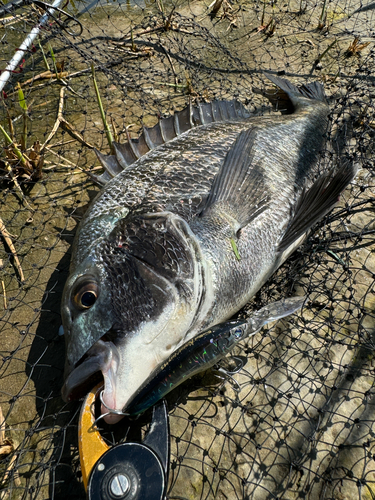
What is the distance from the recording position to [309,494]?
200 cm

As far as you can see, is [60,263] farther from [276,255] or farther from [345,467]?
[345,467]

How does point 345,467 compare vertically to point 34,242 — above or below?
below

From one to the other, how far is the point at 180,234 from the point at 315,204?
1.23m

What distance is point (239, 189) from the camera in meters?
2.55

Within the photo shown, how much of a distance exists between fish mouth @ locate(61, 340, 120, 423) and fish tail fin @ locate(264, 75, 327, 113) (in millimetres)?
3338

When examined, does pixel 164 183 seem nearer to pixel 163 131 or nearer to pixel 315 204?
pixel 163 131

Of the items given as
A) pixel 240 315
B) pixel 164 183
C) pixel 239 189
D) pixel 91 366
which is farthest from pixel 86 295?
pixel 239 189

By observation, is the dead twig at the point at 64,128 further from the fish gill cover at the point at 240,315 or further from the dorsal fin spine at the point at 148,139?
the dorsal fin spine at the point at 148,139

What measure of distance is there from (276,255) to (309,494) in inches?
60.1

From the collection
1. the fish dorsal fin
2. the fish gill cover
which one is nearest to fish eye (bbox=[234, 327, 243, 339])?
the fish gill cover

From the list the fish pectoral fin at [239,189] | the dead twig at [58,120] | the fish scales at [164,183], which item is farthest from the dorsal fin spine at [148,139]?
the dead twig at [58,120]

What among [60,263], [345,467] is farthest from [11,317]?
[345,467]

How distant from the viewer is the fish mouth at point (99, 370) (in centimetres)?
173

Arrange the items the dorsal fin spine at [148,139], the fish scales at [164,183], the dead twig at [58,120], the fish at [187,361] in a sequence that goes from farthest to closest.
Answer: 1. the dead twig at [58,120]
2. the dorsal fin spine at [148,139]
3. the fish scales at [164,183]
4. the fish at [187,361]
